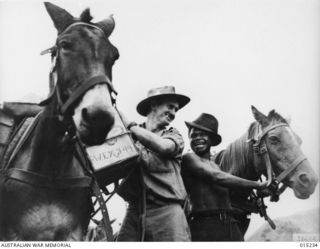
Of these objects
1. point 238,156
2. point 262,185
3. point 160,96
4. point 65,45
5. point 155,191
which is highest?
point 65,45

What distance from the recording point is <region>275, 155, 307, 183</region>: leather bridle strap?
568 cm

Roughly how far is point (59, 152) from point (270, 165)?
2811 mm

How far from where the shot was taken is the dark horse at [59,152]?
3506 millimetres

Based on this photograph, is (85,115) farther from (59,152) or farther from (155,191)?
(155,191)

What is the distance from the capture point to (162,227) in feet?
13.8

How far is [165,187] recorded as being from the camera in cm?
436

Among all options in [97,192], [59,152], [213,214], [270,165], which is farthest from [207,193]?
[59,152]

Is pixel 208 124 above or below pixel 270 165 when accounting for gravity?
above

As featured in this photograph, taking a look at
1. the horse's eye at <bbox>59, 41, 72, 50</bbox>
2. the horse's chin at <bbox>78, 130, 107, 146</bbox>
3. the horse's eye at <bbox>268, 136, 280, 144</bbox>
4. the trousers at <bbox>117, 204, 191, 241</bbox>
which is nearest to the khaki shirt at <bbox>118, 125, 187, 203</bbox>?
the trousers at <bbox>117, 204, 191, 241</bbox>

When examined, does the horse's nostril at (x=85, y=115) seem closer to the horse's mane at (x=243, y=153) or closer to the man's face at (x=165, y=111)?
the man's face at (x=165, y=111)

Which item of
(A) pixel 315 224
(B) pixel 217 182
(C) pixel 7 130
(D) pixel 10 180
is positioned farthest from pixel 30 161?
(A) pixel 315 224

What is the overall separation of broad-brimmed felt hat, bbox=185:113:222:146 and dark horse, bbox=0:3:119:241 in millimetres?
1861

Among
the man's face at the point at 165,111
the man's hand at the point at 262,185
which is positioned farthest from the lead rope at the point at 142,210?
the man's hand at the point at 262,185

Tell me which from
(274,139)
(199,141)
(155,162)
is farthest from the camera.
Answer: (274,139)
